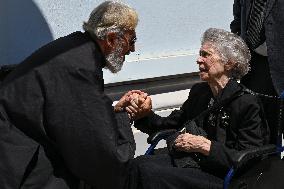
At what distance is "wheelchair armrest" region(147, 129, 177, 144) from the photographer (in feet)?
10.8

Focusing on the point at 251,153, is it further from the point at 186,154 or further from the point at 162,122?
the point at 162,122

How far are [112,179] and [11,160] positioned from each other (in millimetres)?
475

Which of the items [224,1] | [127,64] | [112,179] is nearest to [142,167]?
[112,179]

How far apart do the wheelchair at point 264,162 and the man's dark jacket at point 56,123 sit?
0.63 metres

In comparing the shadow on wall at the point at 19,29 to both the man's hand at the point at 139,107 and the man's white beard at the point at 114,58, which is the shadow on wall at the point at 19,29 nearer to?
the man's hand at the point at 139,107

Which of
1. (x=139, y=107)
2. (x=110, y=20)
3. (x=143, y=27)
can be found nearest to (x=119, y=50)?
(x=110, y=20)

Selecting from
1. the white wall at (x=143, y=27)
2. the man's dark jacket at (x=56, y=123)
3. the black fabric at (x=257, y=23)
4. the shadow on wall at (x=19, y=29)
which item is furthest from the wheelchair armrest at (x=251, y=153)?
the shadow on wall at (x=19, y=29)

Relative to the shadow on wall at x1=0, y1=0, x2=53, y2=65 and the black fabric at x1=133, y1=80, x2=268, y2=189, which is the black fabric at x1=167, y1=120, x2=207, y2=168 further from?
the shadow on wall at x1=0, y1=0, x2=53, y2=65

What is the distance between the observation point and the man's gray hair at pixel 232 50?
322 centimetres

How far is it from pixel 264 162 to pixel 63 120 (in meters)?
1.17

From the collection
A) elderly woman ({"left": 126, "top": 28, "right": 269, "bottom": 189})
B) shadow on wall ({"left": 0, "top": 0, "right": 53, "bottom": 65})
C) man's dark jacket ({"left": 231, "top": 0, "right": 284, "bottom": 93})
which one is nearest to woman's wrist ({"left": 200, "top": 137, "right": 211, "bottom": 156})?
elderly woman ({"left": 126, "top": 28, "right": 269, "bottom": 189})

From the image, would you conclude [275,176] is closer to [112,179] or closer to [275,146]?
[275,146]

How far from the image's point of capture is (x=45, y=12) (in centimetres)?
402

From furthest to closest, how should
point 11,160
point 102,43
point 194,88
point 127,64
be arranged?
1. point 127,64
2. point 194,88
3. point 102,43
4. point 11,160
